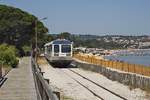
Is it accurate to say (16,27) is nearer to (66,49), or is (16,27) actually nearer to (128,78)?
(66,49)

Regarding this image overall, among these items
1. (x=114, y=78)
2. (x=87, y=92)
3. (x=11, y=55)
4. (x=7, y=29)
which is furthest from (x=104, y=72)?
(x=7, y=29)

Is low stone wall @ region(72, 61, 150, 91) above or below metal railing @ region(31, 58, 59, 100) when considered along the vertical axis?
below

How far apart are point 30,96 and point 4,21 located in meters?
76.5

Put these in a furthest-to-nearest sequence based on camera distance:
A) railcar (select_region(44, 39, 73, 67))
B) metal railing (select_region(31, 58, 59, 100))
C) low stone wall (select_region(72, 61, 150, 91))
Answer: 1. railcar (select_region(44, 39, 73, 67))
2. low stone wall (select_region(72, 61, 150, 91))
3. metal railing (select_region(31, 58, 59, 100))

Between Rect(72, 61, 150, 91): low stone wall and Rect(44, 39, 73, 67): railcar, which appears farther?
Rect(44, 39, 73, 67): railcar

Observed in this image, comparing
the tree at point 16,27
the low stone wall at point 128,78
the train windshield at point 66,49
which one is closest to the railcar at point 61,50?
the train windshield at point 66,49

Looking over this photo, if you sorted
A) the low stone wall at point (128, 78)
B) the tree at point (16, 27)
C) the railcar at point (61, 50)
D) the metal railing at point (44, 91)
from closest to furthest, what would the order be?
the metal railing at point (44, 91) → the low stone wall at point (128, 78) → the railcar at point (61, 50) → the tree at point (16, 27)

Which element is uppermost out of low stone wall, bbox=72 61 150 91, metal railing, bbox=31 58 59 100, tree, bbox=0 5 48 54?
tree, bbox=0 5 48 54

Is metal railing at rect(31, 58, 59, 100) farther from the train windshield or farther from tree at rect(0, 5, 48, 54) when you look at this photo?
tree at rect(0, 5, 48, 54)

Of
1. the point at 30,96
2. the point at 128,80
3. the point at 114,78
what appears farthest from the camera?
the point at 114,78

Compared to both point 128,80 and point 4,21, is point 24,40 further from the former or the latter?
point 128,80

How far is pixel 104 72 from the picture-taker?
4459cm

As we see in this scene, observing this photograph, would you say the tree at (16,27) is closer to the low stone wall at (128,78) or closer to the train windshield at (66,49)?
the train windshield at (66,49)

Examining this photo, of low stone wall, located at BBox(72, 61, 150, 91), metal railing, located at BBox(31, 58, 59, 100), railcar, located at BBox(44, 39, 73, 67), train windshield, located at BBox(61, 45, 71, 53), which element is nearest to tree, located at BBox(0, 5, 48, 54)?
railcar, located at BBox(44, 39, 73, 67)
